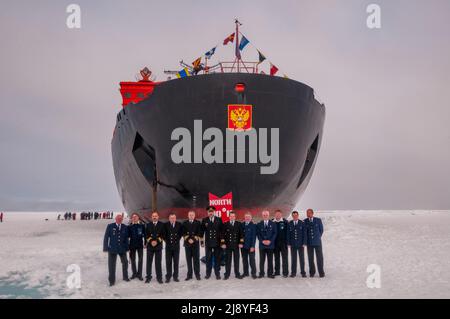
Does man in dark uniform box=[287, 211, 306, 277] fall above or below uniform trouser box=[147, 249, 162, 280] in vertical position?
above

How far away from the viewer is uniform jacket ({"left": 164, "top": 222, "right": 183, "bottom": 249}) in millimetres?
6797

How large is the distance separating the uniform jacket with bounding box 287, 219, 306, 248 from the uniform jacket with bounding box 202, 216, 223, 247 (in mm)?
1313

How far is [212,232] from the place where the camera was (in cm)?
703

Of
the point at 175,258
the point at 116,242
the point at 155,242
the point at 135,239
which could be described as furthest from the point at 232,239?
the point at 116,242

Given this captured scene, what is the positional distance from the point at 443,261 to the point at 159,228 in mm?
5997

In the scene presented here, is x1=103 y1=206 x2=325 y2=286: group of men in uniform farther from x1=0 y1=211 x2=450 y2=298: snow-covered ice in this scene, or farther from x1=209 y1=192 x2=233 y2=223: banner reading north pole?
x1=209 y1=192 x2=233 y2=223: banner reading north pole

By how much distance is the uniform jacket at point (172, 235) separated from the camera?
6.80 m

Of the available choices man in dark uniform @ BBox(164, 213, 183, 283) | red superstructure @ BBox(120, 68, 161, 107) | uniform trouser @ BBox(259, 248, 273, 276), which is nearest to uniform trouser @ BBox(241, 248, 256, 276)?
uniform trouser @ BBox(259, 248, 273, 276)

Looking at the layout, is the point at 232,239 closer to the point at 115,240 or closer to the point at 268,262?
the point at 268,262

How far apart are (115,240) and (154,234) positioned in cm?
68

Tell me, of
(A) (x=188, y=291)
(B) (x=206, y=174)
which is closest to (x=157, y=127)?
(B) (x=206, y=174)

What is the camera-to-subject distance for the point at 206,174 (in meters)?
11.6
